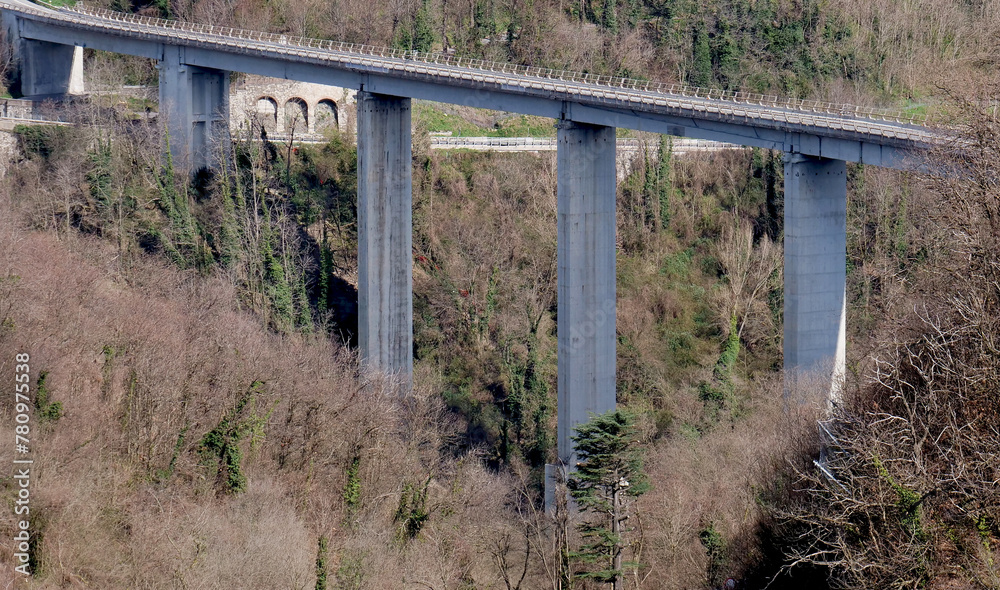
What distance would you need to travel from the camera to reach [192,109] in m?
69.8

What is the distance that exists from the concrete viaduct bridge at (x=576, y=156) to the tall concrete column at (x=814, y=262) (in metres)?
0.05

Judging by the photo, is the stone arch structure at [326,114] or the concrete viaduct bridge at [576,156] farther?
the stone arch structure at [326,114]

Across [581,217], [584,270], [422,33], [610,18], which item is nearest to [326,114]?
[422,33]

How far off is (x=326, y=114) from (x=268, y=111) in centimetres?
312

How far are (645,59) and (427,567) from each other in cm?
5228

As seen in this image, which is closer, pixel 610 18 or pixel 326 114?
pixel 326 114

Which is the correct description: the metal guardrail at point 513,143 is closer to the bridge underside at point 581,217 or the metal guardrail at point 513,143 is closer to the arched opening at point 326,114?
the arched opening at point 326,114

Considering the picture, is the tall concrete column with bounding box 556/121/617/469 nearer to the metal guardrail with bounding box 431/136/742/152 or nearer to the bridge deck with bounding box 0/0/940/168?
the bridge deck with bounding box 0/0/940/168

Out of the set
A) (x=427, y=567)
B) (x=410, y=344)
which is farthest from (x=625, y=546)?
(x=410, y=344)

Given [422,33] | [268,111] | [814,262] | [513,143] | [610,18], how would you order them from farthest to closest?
[610,18] → [422,33] → [268,111] → [513,143] → [814,262]

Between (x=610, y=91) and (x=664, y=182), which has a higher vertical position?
(x=610, y=91)

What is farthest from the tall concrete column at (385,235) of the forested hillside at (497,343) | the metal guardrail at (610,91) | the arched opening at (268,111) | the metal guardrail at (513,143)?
the arched opening at (268,111)

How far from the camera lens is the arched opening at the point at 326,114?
80125 millimetres

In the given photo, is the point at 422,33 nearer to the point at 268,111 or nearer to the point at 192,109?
the point at 268,111
